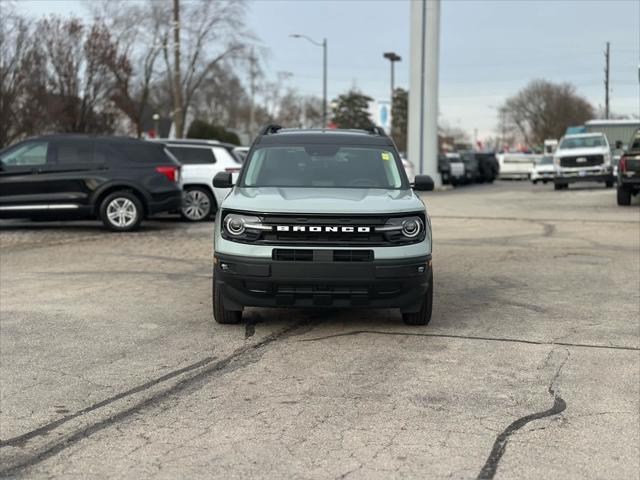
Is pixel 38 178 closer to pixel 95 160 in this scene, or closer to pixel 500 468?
pixel 95 160

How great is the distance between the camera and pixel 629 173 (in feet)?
67.7

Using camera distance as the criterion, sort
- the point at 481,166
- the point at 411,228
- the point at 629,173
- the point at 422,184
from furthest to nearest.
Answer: the point at 481,166 → the point at 629,173 → the point at 422,184 → the point at 411,228

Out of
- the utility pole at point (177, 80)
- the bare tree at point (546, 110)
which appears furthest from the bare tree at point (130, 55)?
the bare tree at point (546, 110)

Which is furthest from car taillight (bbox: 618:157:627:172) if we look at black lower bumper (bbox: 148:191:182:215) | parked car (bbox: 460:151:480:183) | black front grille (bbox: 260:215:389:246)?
parked car (bbox: 460:151:480:183)

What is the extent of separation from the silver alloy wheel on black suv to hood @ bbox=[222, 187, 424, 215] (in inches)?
414

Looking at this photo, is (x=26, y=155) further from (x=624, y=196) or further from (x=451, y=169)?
(x=451, y=169)

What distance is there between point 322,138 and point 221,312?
2139mm

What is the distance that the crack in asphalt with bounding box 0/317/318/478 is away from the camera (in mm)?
4121

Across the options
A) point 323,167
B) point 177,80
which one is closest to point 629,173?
point 323,167

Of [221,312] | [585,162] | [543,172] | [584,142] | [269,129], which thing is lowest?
[221,312]

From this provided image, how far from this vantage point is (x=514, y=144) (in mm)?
137000

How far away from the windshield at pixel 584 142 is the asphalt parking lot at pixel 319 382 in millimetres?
23242

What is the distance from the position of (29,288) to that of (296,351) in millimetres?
4089

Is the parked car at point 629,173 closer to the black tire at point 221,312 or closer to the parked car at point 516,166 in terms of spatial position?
the black tire at point 221,312
